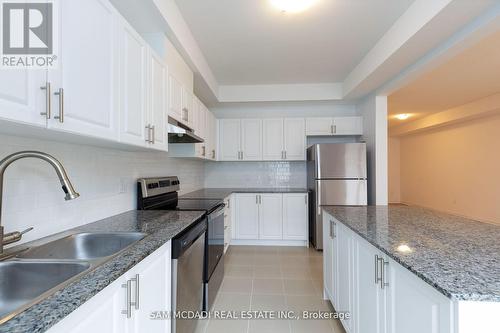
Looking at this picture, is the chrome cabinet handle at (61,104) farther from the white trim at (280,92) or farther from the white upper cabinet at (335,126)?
the white upper cabinet at (335,126)

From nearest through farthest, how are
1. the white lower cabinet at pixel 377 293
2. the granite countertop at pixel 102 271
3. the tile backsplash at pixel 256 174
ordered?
the granite countertop at pixel 102 271 < the white lower cabinet at pixel 377 293 < the tile backsplash at pixel 256 174

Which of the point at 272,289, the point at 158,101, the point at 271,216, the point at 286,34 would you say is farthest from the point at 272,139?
the point at 158,101

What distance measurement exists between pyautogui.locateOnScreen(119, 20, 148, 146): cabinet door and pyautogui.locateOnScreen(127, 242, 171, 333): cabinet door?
690mm

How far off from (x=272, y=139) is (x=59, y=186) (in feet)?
10.8

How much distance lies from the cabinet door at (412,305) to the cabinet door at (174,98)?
192cm

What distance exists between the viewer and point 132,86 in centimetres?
153

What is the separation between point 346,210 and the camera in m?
2.16

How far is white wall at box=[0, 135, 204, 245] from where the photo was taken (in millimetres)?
1161

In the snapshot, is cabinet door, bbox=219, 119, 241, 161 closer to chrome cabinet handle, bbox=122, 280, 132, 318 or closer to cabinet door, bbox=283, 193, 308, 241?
cabinet door, bbox=283, 193, 308, 241

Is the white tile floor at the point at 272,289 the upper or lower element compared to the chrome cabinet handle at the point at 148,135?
lower

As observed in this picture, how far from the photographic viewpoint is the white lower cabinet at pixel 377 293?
2.87 ft

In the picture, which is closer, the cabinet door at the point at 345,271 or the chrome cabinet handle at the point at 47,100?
the chrome cabinet handle at the point at 47,100

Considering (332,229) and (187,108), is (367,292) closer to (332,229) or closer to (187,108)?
(332,229)

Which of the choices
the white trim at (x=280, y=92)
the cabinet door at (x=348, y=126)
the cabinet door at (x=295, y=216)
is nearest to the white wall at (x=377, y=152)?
the cabinet door at (x=348, y=126)
